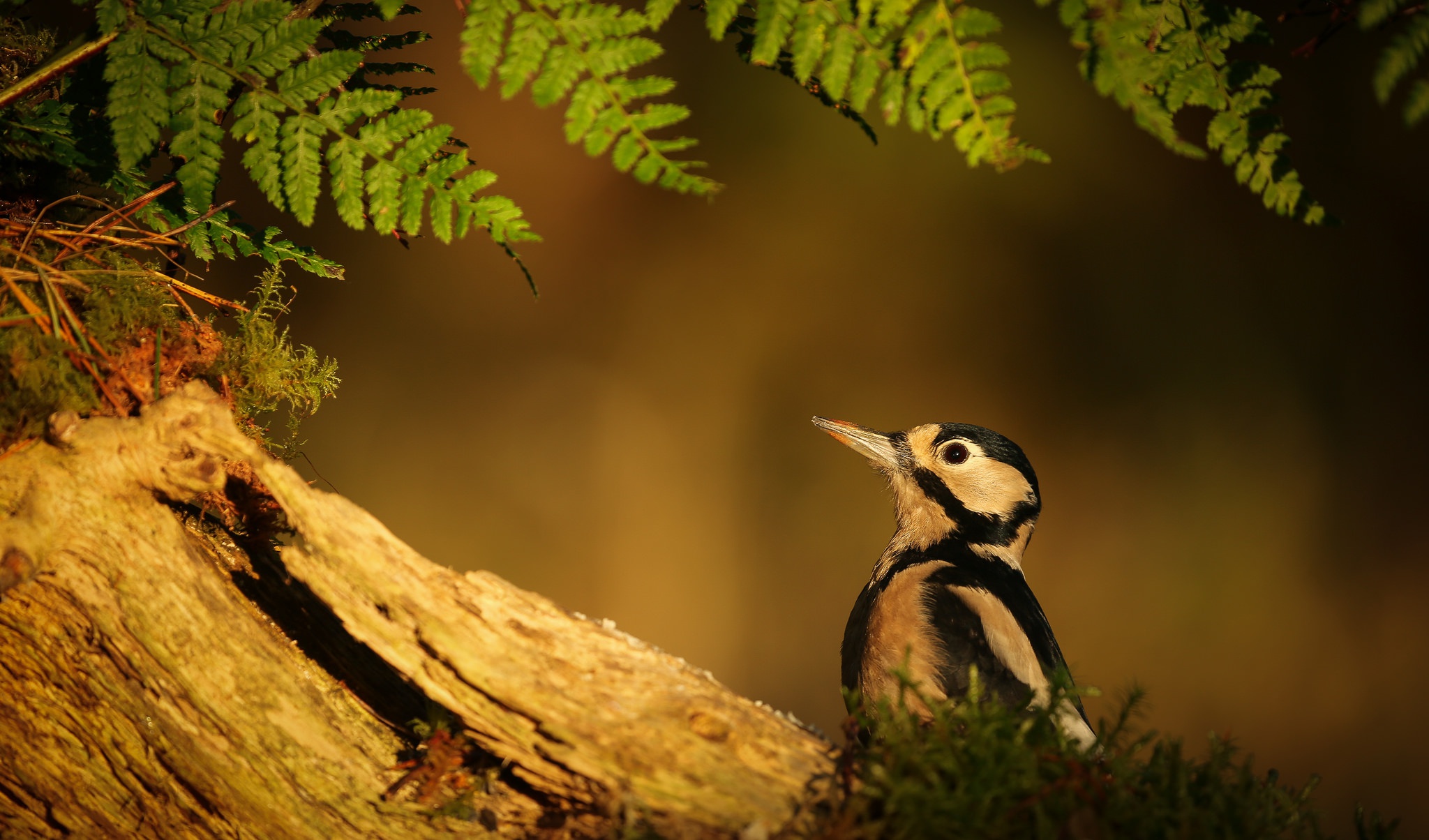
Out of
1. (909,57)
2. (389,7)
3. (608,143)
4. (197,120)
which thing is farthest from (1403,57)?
(197,120)

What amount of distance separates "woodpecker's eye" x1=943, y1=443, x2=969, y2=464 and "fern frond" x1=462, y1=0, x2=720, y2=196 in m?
1.39

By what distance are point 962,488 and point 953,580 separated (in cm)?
41

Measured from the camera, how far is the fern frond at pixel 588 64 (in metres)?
1.03

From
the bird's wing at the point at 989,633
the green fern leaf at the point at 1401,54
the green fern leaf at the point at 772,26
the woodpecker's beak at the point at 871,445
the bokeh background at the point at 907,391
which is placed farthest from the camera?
the bokeh background at the point at 907,391

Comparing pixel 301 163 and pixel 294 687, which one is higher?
pixel 301 163

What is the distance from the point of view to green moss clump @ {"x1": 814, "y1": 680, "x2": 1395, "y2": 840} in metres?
0.94

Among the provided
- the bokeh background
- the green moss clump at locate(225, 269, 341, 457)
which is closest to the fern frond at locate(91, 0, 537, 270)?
the green moss clump at locate(225, 269, 341, 457)

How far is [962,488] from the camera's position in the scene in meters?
2.23

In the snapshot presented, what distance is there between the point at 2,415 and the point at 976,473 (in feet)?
6.49

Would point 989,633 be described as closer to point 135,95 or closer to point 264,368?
point 264,368

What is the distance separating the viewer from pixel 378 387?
3.80 metres

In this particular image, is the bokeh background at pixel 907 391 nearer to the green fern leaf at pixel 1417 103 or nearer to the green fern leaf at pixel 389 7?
the green fern leaf at pixel 389 7

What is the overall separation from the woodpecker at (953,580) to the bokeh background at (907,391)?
4.94 ft

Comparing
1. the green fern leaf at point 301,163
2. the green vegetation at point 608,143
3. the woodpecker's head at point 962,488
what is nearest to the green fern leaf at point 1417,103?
the green vegetation at point 608,143
